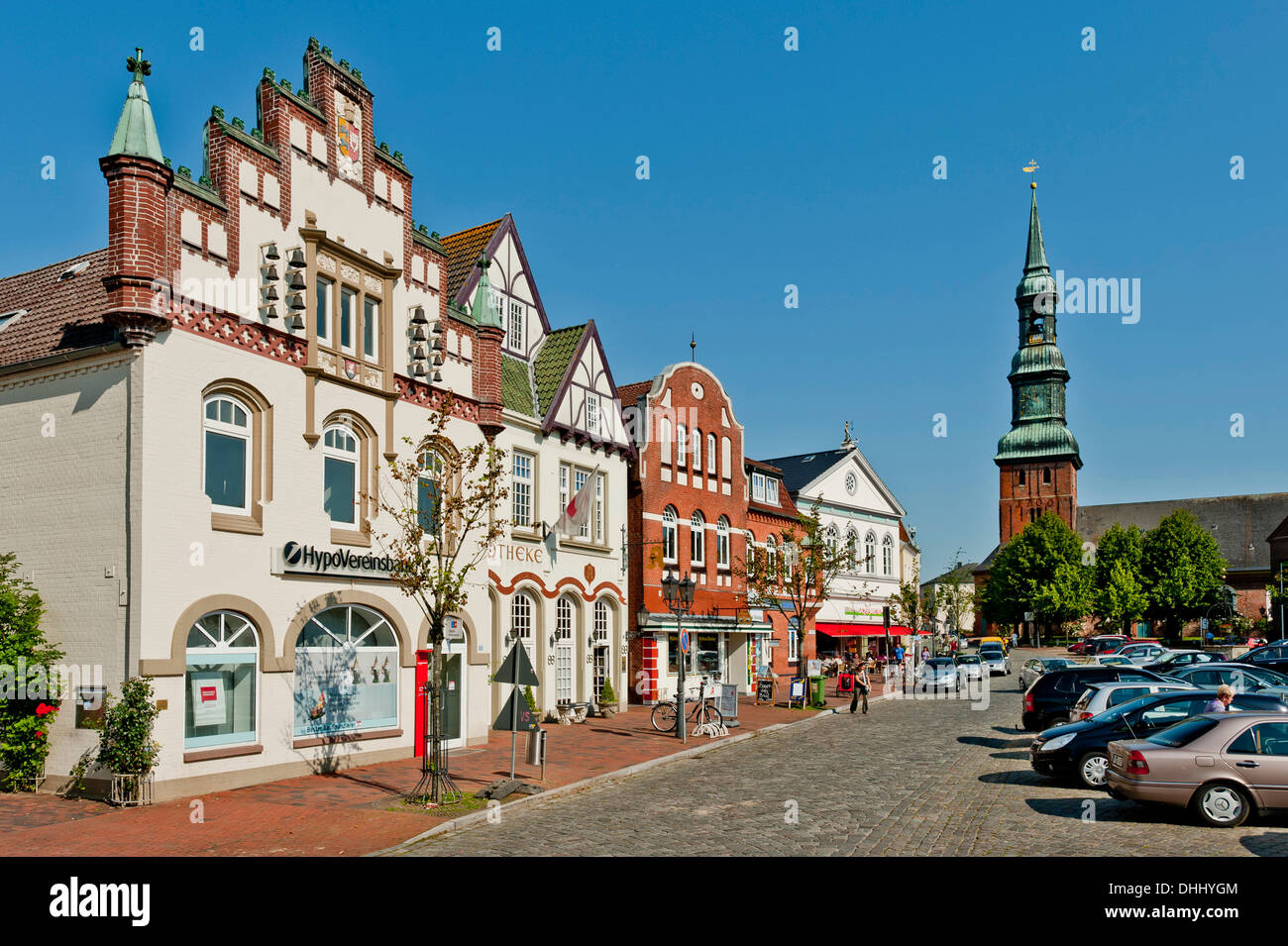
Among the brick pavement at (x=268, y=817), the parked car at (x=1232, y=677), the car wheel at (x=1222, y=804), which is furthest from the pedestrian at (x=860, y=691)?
the car wheel at (x=1222, y=804)

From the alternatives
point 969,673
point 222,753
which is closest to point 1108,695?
point 222,753

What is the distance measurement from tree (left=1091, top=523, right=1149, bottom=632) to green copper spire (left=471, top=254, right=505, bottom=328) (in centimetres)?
8280

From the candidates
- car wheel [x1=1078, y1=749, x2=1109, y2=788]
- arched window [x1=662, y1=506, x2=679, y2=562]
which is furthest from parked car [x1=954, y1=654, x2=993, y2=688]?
car wheel [x1=1078, y1=749, x2=1109, y2=788]

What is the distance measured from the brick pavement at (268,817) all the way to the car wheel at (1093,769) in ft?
28.3

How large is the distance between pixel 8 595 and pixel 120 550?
86.2 inches

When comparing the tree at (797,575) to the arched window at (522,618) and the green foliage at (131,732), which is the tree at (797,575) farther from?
the green foliage at (131,732)

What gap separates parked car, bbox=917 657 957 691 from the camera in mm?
47750

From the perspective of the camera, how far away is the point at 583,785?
19.7 m

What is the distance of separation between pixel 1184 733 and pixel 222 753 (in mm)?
14772

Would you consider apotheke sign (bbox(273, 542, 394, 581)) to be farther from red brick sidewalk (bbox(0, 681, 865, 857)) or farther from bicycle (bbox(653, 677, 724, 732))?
bicycle (bbox(653, 677, 724, 732))

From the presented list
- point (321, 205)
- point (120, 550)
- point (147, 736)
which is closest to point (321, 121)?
point (321, 205)

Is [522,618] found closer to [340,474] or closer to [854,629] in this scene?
[340,474]
